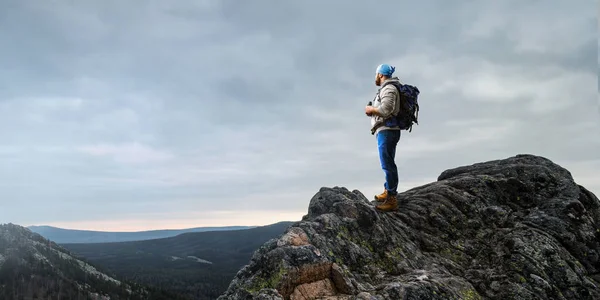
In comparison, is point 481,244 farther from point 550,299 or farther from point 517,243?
point 550,299

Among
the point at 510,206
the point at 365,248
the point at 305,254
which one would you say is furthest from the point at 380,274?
the point at 510,206

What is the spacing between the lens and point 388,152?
16219 mm

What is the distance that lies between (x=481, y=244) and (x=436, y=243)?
1959 millimetres

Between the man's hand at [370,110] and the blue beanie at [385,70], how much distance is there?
1609 mm

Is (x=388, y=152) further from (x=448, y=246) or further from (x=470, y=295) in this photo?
(x=470, y=295)

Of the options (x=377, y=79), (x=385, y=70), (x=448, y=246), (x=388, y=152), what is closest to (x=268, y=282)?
(x=388, y=152)

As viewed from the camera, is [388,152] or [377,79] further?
[377,79]

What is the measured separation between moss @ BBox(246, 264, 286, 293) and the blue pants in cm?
710

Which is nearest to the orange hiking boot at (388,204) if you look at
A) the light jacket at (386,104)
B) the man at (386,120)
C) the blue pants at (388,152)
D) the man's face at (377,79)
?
the man at (386,120)

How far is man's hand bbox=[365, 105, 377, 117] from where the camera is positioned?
1541 cm

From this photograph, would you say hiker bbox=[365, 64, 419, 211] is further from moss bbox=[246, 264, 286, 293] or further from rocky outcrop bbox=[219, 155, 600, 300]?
moss bbox=[246, 264, 286, 293]

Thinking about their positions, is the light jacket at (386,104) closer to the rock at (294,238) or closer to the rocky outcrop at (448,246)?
the rocky outcrop at (448,246)

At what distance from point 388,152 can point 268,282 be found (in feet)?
25.6

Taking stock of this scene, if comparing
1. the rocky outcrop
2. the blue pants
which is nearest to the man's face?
the blue pants
